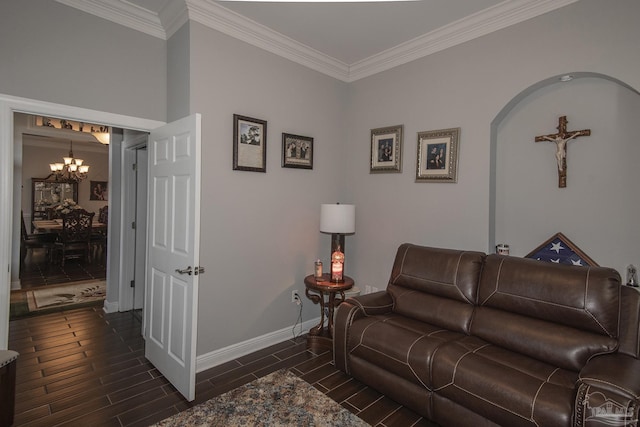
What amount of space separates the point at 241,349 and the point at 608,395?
265 cm

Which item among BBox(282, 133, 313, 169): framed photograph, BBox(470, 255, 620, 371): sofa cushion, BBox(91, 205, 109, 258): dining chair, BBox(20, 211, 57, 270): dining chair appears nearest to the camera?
BBox(470, 255, 620, 371): sofa cushion

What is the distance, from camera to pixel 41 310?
4070mm

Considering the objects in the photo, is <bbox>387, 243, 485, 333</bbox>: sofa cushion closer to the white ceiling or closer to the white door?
the white door

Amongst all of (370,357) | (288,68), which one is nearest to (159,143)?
(288,68)

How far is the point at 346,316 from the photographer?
267 centimetres

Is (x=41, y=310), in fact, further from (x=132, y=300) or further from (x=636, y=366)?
(x=636, y=366)

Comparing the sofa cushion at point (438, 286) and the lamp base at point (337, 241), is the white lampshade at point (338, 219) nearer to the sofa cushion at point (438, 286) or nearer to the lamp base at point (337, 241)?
the lamp base at point (337, 241)

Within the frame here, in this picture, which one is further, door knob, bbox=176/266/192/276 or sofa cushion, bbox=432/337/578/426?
door knob, bbox=176/266/192/276

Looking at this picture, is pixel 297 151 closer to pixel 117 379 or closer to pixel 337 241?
pixel 337 241

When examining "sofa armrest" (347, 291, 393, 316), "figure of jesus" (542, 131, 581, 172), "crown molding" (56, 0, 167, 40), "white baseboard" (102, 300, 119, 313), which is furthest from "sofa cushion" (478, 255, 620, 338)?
"white baseboard" (102, 300, 119, 313)

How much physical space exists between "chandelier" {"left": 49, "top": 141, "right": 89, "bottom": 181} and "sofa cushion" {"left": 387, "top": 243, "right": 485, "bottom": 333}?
8.09 m

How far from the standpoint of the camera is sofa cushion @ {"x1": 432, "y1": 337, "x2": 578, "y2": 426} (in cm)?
164

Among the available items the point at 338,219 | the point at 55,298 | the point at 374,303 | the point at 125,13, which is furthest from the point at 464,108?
the point at 55,298

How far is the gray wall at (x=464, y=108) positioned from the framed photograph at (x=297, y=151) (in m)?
0.64
